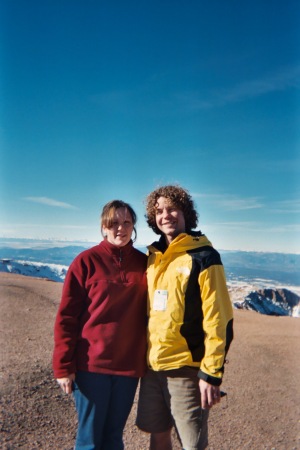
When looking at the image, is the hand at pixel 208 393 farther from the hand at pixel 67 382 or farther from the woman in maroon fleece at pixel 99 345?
the hand at pixel 67 382

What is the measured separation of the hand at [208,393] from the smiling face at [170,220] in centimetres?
105

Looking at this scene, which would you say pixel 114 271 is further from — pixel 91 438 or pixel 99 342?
pixel 91 438

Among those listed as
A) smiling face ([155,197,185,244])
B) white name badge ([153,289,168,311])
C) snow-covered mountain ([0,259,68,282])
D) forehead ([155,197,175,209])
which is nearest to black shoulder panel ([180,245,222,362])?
white name badge ([153,289,168,311])

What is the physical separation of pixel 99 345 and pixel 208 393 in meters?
0.80

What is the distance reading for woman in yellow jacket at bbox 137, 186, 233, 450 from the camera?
8.45ft

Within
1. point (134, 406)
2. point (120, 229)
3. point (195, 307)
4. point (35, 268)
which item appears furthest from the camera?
point (35, 268)

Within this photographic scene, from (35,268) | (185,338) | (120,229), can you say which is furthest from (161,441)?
(35,268)

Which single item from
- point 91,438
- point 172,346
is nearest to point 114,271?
point 172,346

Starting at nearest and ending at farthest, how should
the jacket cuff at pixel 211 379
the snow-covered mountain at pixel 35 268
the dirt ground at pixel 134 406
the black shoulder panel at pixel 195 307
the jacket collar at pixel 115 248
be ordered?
the jacket cuff at pixel 211 379, the black shoulder panel at pixel 195 307, the jacket collar at pixel 115 248, the dirt ground at pixel 134 406, the snow-covered mountain at pixel 35 268

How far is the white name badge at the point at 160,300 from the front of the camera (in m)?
2.72

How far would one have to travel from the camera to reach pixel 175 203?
9.76 feet

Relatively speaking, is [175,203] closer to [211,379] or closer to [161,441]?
[211,379]

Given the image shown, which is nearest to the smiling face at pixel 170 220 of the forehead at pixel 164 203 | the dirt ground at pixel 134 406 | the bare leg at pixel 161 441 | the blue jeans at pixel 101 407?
the forehead at pixel 164 203

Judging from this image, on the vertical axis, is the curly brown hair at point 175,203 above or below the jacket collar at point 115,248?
above
